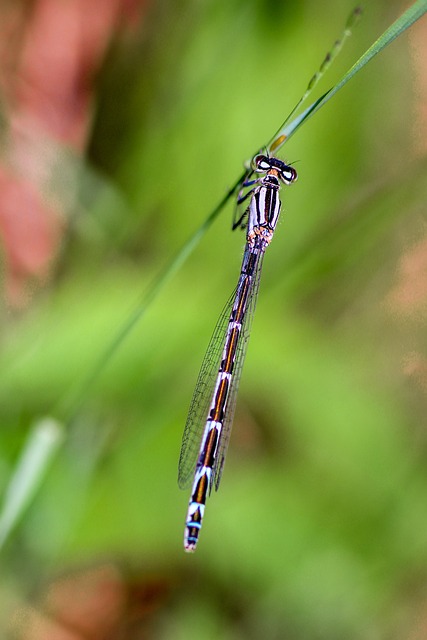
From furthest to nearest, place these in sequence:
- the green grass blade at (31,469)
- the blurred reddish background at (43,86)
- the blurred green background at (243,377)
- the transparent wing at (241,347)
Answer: the blurred reddish background at (43,86) → the blurred green background at (243,377) → the transparent wing at (241,347) → the green grass blade at (31,469)

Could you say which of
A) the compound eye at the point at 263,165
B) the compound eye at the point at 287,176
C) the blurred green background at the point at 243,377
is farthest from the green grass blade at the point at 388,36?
the blurred green background at the point at 243,377

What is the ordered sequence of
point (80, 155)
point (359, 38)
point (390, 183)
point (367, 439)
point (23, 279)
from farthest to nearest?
→ point (23, 279) < point (80, 155) < point (367, 439) < point (359, 38) < point (390, 183)

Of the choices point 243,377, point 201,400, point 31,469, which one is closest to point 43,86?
point 243,377

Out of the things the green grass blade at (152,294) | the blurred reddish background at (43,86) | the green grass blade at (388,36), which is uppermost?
the blurred reddish background at (43,86)

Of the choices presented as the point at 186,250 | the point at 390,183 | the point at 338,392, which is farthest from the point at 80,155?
the point at 186,250

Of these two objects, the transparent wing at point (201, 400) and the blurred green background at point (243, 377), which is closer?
the transparent wing at point (201, 400)

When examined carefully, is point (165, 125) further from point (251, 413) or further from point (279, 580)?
point (279, 580)

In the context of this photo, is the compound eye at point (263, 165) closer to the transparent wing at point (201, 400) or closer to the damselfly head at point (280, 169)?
the damselfly head at point (280, 169)

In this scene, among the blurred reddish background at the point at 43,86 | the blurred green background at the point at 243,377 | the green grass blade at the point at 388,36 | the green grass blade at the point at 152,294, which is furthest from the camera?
the blurred reddish background at the point at 43,86
